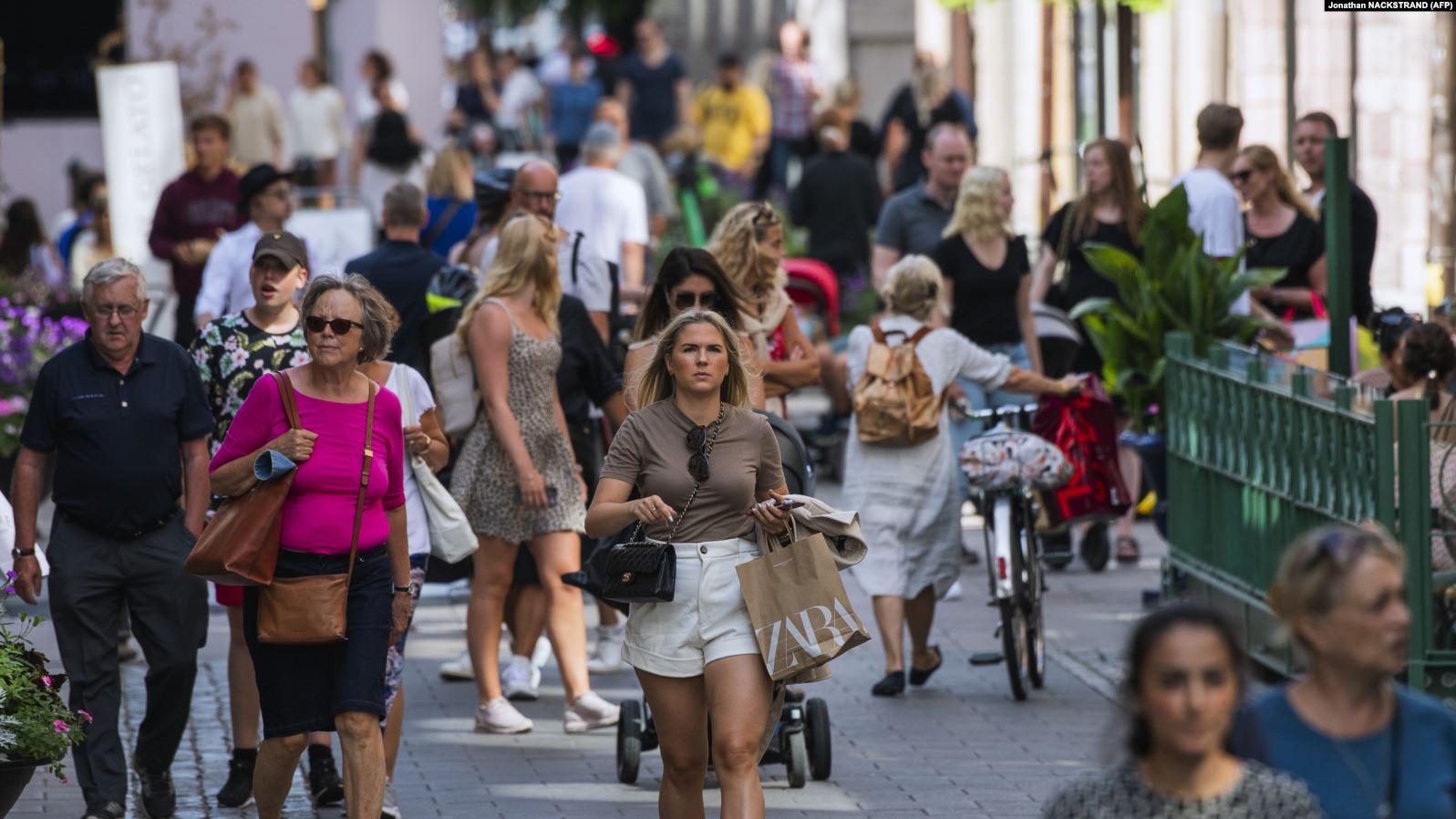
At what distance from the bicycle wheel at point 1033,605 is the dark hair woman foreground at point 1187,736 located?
18.6 ft

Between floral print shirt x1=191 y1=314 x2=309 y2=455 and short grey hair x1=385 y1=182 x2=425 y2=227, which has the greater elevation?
short grey hair x1=385 y1=182 x2=425 y2=227

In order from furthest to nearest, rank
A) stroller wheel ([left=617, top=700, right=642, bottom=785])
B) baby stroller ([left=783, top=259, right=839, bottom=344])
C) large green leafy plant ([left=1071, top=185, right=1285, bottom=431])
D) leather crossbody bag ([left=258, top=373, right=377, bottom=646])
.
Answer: baby stroller ([left=783, top=259, right=839, bottom=344]) → large green leafy plant ([left=1071, top=185, right=1285, bottom=431]) → stroller wheel ([left=617, top=700, right=642, bottom=785]) → leather crossbody bag ([left=258, top=373, right=377, bottom=646])

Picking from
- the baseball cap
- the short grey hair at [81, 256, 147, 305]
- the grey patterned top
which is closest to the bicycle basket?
the short grey hair at [81, 256, 147, 305]

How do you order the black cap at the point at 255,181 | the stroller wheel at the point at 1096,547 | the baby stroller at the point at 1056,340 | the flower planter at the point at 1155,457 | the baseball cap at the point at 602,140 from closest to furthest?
the black cap at the point at 255,181 < the flower planter at the point at 1155,457 < the baby stroller at the point at 1056,340 < the stroller wheel at the point at 1096,547 < the baseball cap at the point at 602,140

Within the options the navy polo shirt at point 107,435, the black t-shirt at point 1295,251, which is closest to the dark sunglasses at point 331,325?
the navy polo shirt at point 107,435

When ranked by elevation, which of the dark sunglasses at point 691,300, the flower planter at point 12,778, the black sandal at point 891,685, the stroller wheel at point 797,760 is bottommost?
the black sandal at point 891,685

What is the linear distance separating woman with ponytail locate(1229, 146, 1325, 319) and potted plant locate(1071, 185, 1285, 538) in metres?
0.32

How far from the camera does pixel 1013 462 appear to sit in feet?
32.6

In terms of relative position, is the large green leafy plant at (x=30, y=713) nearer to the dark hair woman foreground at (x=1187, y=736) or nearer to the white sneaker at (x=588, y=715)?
the white sneaker at (x=588, y=715)

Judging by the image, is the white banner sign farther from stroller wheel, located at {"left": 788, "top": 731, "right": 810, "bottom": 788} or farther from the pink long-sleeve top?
the pink long-sleeve top

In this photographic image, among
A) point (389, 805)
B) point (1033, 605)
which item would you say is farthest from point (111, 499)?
point (1033, 605)

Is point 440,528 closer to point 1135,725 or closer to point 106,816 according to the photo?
point 106,816

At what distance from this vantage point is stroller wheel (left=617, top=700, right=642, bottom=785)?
8.30 meters

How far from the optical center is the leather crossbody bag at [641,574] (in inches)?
259
